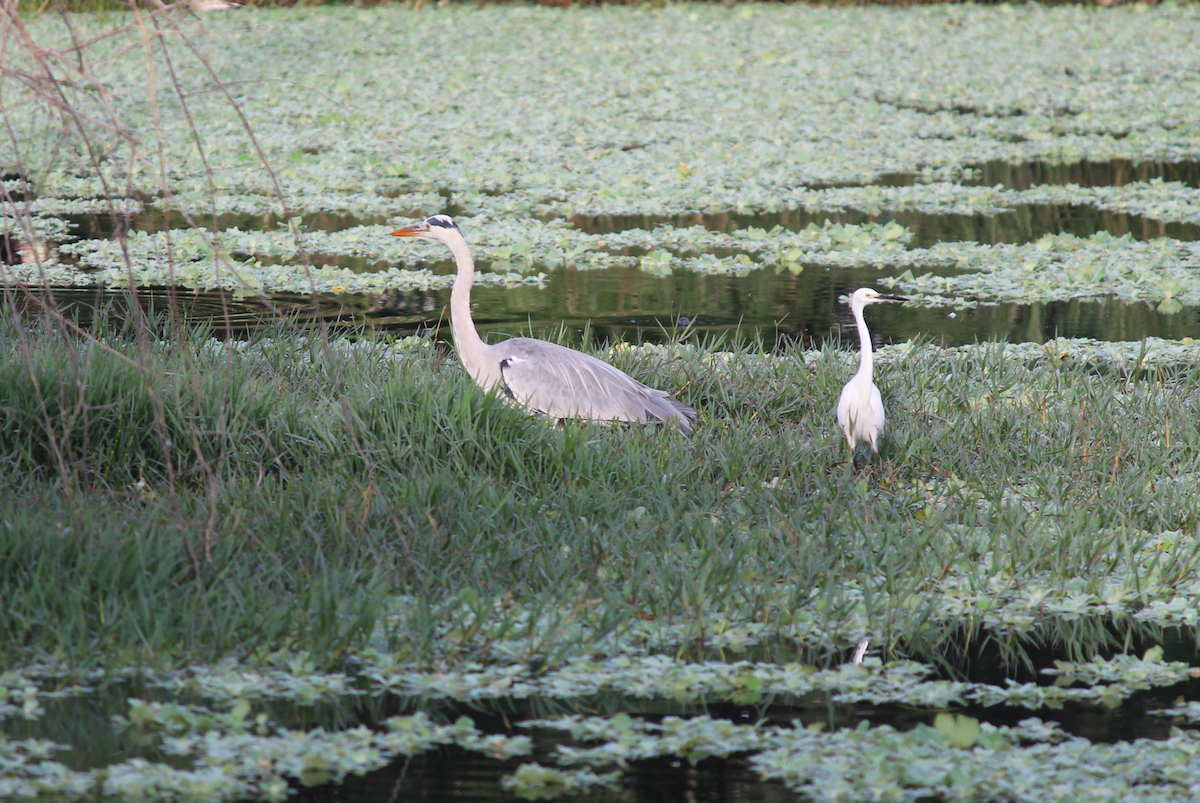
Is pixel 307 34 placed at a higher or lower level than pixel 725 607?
higher

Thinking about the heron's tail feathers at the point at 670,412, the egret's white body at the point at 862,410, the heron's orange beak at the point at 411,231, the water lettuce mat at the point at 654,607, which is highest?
the heron's orange beak at the point at 411,231

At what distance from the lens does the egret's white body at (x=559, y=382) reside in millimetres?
5492

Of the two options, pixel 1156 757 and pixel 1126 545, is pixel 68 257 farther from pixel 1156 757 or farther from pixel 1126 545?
pixel 1156 757

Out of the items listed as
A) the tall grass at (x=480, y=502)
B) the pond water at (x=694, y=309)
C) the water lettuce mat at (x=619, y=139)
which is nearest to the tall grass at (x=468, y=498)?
the tall grass at (x=480, y=502)

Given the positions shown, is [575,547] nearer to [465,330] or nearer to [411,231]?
[465,330]

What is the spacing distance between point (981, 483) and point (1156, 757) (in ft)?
6.39

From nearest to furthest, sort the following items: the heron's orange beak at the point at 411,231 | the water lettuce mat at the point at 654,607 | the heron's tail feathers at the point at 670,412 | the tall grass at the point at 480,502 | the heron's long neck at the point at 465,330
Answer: the water lettuce mat at the point at 654,607
the tall grass at the point at 480,502
the heron's tail feathers at the point at 670,412
the heron's long neck at the point at 465,330
the heron's orange beak at the point at 411,231

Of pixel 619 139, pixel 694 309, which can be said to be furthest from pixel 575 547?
pixel 619 139

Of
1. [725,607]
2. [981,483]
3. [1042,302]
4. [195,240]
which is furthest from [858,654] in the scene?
[195,240]

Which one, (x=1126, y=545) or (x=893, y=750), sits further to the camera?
(x=1126, y=545)

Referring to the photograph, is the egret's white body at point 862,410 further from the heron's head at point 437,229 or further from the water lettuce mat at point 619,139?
the water lettuce mat at point 619,139

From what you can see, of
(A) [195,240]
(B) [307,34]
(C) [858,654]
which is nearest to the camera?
(C) [858,654]

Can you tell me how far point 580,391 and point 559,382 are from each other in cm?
9

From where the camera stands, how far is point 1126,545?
443 cm
